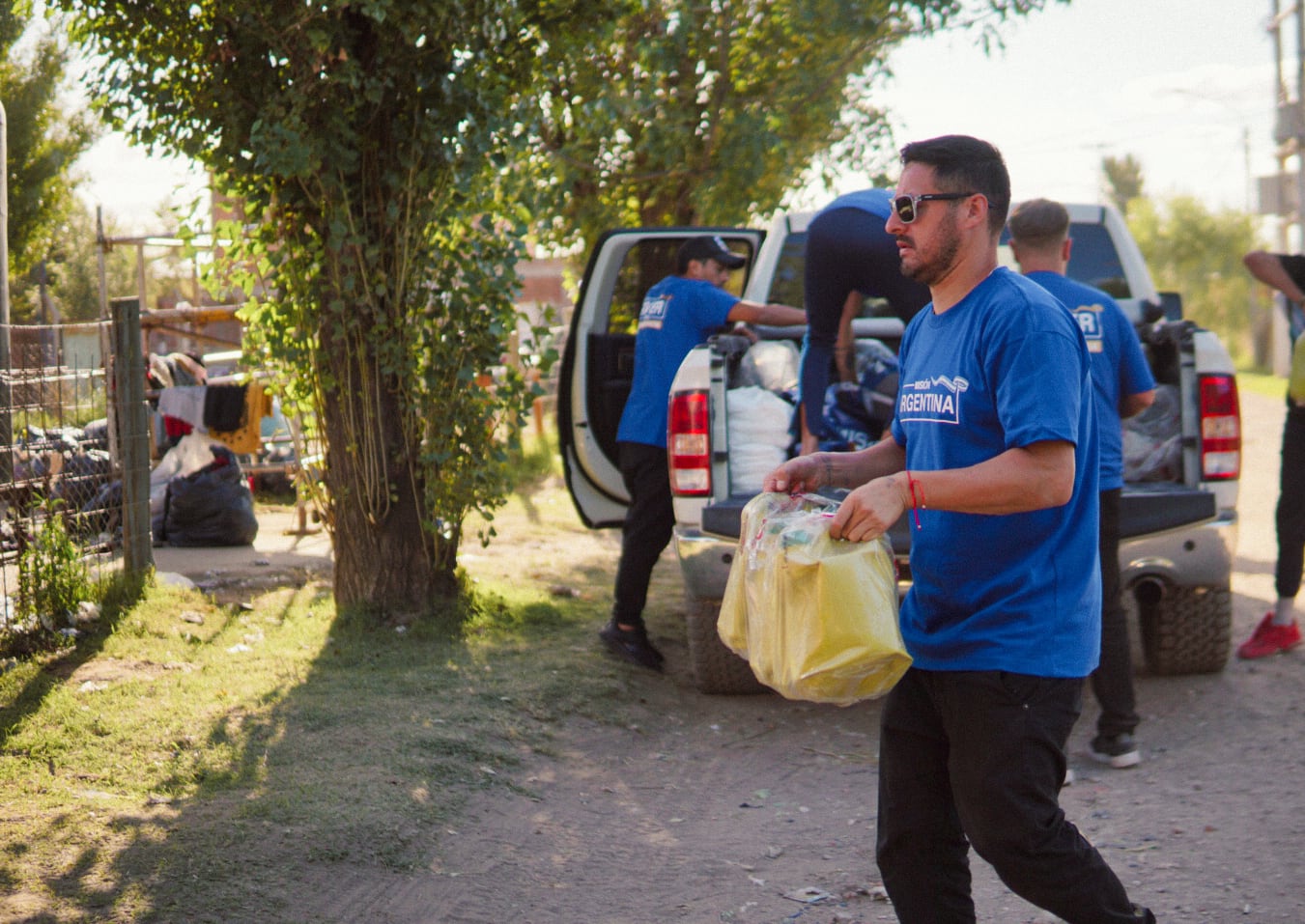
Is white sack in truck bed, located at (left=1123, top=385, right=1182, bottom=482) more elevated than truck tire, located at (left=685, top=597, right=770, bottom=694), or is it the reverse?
white sack in truck bed, located at (left=1123, top=385, right=1182, bottom=482)

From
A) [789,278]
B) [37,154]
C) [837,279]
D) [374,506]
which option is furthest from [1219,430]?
[37,154]

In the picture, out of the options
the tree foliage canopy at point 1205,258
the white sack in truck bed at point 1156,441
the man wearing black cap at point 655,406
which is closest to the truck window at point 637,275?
the man wearing black cap at point 655,406

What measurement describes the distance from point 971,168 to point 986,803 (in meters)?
1.26

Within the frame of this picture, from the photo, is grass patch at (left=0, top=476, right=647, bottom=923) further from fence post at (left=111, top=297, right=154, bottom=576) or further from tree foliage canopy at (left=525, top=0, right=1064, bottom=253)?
tree foliage canopy at (left=525, top=0, right=1064, bottom=253)

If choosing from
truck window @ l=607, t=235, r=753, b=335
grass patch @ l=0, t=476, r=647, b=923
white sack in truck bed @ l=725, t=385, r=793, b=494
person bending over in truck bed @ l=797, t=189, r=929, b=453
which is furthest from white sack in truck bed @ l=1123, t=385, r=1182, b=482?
truck window @ l=607, t=235, r=753, b=335

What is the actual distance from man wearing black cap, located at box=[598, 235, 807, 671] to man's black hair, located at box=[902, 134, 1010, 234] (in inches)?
146

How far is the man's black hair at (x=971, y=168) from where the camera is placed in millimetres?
2748

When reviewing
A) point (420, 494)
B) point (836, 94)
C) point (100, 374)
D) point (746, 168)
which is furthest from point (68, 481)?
point (836, 94)

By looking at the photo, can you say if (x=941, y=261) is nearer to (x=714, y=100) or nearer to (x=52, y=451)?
(x=52, y=451)

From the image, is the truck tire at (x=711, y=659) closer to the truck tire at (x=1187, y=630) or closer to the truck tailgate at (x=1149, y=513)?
the truck tailgate at (x=1149, y=513)

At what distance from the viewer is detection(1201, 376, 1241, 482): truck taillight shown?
5.69 m

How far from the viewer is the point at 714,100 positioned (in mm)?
11891

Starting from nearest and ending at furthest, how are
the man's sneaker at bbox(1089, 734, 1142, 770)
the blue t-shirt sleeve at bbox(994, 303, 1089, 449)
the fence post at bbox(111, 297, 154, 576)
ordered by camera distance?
the blue t-shirt sleeve at bbox(994, 303, 1089, 449) < the man's sneaker at bbox(1089, 734, 1142, 770) < the fence post at bbox(111, 297, 154, 576)

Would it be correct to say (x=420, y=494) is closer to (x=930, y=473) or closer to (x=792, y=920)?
(x=792, y=920)
